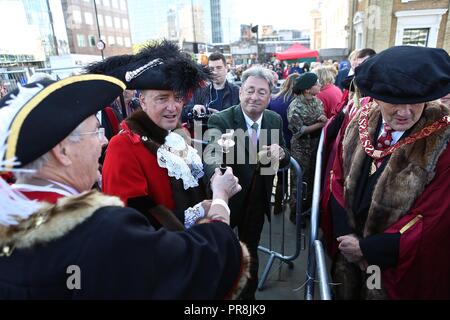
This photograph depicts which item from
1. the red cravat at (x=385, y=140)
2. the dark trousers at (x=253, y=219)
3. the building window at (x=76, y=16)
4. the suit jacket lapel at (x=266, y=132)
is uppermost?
the building window at (x=76, y=16)

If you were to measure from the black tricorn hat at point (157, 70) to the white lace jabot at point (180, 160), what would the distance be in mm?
350

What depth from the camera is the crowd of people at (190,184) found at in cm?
105

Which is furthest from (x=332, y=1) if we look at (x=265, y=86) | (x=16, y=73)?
(x=265, y=86)

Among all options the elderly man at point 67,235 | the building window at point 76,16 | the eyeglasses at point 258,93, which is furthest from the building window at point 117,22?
the elderly man at point 67,235

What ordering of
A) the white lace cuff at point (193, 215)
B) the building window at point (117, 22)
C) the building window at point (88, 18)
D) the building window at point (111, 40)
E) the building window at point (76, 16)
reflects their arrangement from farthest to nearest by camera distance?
the building window at point (117, 22), the building window at point (111, 40), the building window at point (88, 18), the building window at point (76, 16), the white lace cuff at point (193, 215)

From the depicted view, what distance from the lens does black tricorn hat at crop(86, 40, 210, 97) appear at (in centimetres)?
206

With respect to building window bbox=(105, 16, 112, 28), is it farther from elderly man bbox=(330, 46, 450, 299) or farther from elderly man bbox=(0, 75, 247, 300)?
elderly man bbox=(0, 75, 247, 300)

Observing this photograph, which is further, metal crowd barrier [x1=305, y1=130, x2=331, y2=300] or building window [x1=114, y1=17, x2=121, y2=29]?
building window [x1=114, y1=17, x2=121, y2=29]

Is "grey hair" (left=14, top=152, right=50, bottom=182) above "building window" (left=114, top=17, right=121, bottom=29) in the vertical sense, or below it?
below

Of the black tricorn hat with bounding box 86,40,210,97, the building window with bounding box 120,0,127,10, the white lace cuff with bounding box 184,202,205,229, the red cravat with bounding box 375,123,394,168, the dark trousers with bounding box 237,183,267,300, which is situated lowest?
the dark trousers with bounding box 237,183,267,300

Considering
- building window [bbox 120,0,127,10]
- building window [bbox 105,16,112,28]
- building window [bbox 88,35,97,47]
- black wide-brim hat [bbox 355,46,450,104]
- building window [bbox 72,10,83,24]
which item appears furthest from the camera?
building window [bbox 120,0,127,10]

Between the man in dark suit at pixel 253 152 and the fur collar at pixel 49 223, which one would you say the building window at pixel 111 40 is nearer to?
the man in dark suit at pixel 253 152

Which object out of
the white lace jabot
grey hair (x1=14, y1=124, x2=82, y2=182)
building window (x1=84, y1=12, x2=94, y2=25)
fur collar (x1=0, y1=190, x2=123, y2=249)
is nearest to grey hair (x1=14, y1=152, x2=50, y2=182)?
grey hair (x1=14, y1=124, x2=82, y2=182)

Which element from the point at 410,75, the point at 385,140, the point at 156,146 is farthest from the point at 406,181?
the point at 156,146
